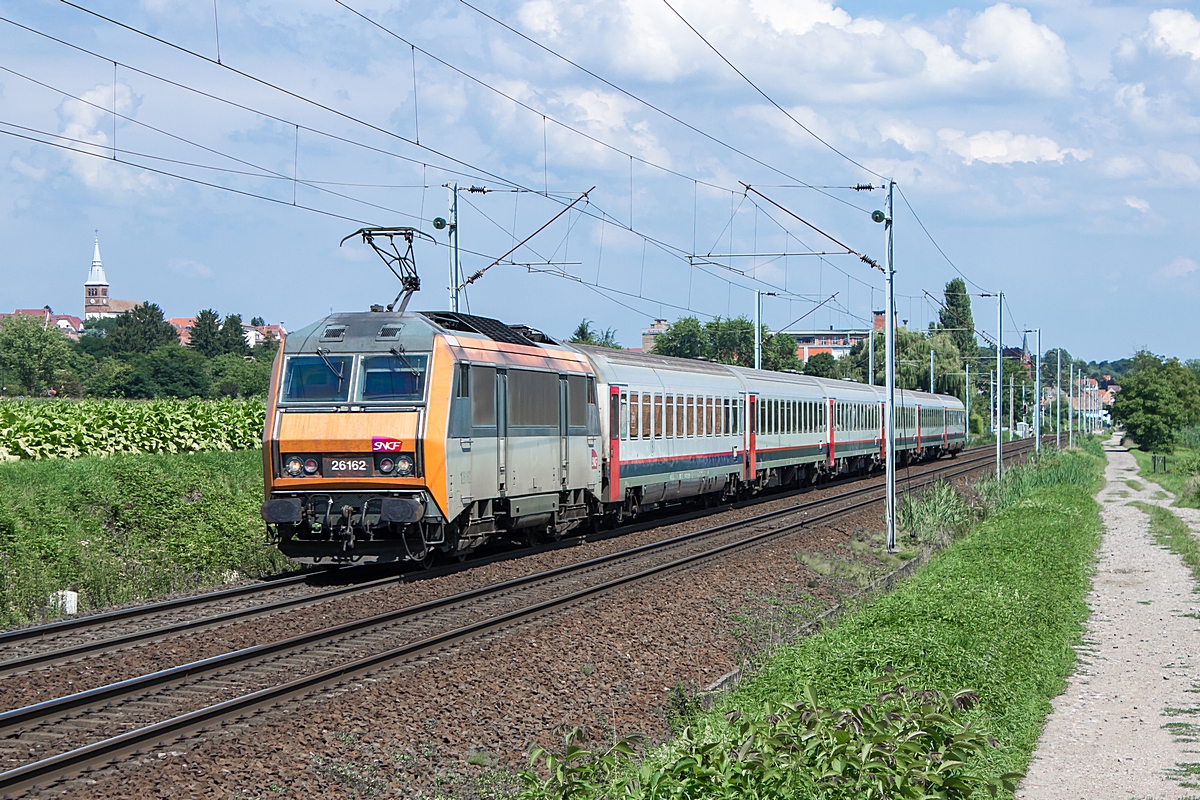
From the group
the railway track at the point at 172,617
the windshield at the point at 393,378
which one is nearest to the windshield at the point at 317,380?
the windshield at the point at 393,378

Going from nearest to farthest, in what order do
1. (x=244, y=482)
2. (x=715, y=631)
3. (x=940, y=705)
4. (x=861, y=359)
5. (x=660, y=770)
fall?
(x=660, y=770)
(x=940, y=705)
(x=715, y=631)
(x=244, y=482)
(x=861, y=359)

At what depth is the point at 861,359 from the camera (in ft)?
336

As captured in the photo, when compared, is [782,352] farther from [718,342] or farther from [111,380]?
[111,380]

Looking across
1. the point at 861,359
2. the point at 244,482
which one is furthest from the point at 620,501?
the point at 861,359

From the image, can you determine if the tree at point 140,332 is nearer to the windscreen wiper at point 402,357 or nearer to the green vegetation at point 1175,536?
the green vegetation at point 1175,536

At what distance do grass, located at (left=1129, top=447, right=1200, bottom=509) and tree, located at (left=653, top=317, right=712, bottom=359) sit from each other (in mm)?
38304

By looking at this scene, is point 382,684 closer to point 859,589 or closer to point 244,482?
point 859,589

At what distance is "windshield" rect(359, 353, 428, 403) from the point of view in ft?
53.9

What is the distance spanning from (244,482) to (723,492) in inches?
449

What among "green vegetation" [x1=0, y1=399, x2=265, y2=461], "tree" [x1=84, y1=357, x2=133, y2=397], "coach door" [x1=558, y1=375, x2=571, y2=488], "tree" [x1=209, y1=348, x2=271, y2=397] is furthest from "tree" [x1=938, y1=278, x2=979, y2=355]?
"coach door" [x1=558, y1=375, x2=571, y2=488]

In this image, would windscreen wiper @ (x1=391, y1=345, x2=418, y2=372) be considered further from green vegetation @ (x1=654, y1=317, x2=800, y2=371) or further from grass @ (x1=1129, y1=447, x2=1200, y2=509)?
green vegetation @ (x1=654, y1=317, x2=800, y2=371)

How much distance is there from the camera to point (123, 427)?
97.0 ft

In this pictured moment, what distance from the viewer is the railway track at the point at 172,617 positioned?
12.0 metres

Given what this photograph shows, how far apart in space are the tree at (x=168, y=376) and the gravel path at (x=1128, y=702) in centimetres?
8257
